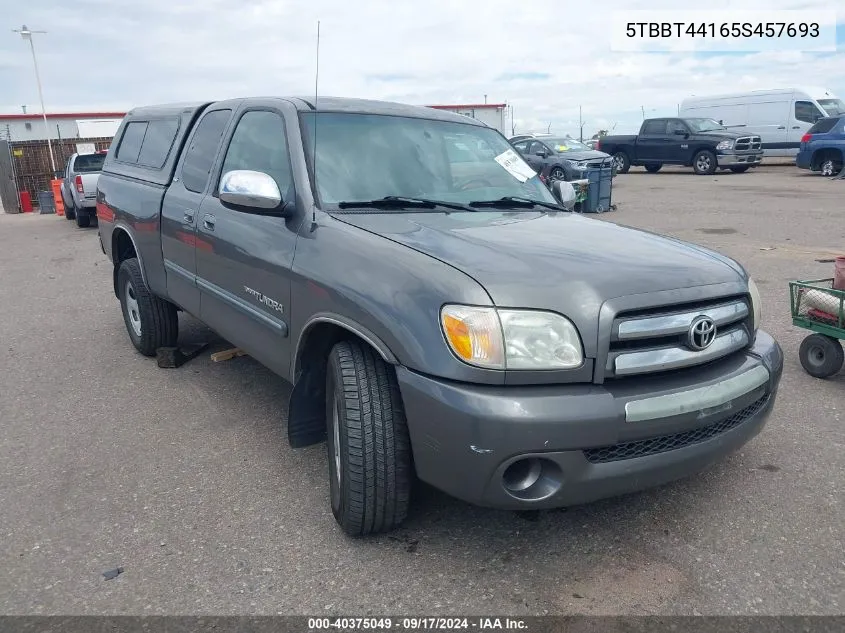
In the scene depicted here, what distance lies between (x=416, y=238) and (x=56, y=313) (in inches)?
222

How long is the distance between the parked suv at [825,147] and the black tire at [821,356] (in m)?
17.0

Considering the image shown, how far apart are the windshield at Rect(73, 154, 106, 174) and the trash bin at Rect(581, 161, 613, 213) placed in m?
11.1

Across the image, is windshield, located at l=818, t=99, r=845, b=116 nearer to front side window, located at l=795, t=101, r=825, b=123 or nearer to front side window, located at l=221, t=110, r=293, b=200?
front side window, located at l=795, t=101, r=825, b=123

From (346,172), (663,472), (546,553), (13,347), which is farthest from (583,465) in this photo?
(13,347)

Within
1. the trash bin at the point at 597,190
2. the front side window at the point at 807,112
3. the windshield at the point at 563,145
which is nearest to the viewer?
the trash bin at the point at 597,190

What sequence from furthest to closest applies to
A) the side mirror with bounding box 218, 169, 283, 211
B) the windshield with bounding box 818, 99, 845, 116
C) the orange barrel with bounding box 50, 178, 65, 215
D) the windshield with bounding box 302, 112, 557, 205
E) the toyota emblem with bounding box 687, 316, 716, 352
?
the windshield with bounding box 818, 99, 845, 116
the orange barrel with bounding box 50, 178, 65, 215
the windshield with bounding box 302, 112, 557, 205
the side mirror with bounding box 218, 169, 283, 211
the toyota emblem with bounding box 687, 316, 716, 352

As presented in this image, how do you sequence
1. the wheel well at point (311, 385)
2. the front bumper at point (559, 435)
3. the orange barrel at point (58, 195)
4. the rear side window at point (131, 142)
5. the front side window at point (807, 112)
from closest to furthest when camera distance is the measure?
the front bumper at point (559, 435) < the wheel well at point (311, 385) < the rear side window at point (131, 142) < the orange barrel at point (58, 195) < the front side window at point (807, 112)

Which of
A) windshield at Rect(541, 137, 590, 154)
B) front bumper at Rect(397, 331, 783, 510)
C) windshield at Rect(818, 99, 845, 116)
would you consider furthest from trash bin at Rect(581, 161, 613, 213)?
windshield at Rect(818, 99, 845, 116)

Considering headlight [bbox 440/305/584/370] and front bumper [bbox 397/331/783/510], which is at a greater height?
Result: headlight [bbox 440/305/584/370]

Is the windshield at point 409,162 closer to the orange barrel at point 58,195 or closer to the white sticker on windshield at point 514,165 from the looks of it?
the white sticker on windshield at point 514,165

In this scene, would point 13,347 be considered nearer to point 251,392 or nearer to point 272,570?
point 251,392

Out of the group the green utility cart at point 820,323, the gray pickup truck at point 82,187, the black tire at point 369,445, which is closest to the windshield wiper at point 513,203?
the black tire at point 369,445

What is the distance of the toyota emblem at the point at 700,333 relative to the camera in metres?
2.60

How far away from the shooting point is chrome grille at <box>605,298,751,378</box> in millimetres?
2479
